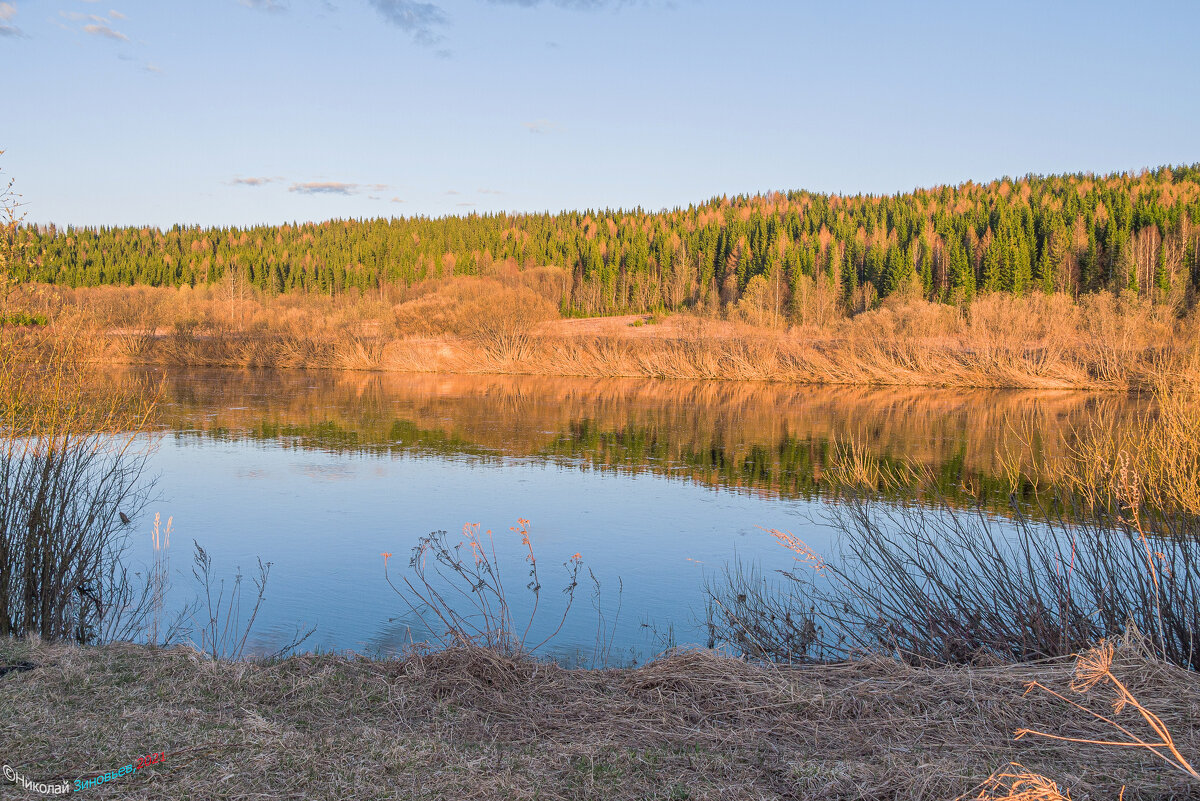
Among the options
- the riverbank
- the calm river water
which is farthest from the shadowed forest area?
the riverbank

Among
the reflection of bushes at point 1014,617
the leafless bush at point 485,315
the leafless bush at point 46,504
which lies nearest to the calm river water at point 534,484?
the reflection of bushes at point 1014,617

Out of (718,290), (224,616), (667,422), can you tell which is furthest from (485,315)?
→ (224,616)

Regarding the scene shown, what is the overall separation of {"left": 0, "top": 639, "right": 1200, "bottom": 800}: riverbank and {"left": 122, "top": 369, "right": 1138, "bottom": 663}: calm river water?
186 cm

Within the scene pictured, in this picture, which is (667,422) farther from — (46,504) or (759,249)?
(759,249)

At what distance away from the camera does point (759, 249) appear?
62.7 m

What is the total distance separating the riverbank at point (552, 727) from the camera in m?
3.71

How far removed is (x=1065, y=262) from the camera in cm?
5316

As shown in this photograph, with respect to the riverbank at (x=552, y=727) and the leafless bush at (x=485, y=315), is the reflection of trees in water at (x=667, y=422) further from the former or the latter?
the riverbank at (x=552, y=727)

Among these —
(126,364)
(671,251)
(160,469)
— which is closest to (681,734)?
(160,469)

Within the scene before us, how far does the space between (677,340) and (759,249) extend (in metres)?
24.1

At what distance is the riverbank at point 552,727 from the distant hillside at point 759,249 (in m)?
42.6

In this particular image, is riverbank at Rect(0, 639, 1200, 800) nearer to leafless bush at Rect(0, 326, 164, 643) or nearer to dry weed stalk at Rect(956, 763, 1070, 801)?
dry weed stalk at Rect(956, 763, 1070, 801)

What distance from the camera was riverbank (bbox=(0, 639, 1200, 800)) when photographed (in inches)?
146

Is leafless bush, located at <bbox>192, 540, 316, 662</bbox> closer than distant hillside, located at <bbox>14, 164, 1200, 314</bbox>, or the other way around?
leafless bush, located at <bbox>192, 540, 316, 662</bbox>
